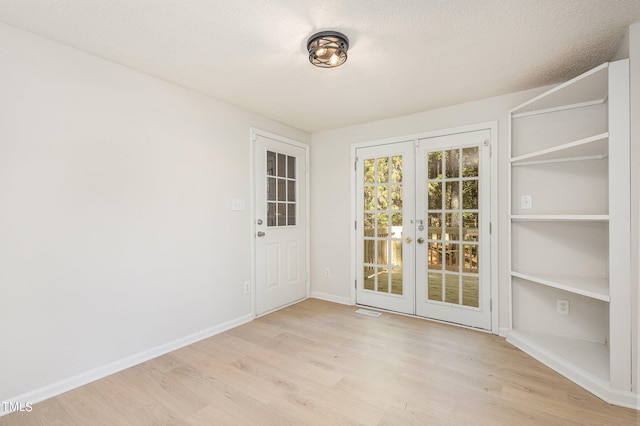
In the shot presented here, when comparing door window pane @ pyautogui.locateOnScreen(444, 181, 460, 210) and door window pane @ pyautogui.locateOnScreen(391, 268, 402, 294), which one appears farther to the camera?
door window pane @ pyautogui.locateOnScreen(391, 268, 402, 294)

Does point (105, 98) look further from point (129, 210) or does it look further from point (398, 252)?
point (398, 252)

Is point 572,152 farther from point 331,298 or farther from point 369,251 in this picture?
point 331,298

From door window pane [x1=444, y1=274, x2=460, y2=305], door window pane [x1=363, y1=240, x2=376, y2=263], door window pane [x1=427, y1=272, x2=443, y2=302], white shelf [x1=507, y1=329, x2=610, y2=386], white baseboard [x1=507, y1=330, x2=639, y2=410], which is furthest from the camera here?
door window pane [x1=363, y1=240, x2=376, y2=263]

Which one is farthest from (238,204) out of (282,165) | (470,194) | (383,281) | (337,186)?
(470,194)

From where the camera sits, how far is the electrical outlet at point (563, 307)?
262cm

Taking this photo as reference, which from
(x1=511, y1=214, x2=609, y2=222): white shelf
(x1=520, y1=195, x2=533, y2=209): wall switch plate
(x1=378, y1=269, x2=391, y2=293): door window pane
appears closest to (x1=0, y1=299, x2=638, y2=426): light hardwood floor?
(x1=378, y1=269, x2=391, y2=293): door window pane

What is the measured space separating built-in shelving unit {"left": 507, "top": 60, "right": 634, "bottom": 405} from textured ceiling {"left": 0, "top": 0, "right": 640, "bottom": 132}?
318 mm

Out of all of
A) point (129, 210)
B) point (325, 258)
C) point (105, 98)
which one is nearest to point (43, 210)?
point (129, 210)

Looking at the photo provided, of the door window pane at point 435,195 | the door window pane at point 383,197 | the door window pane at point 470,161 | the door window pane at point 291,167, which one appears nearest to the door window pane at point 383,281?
the door window pane at point 383,197

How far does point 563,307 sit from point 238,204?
3.23 meters

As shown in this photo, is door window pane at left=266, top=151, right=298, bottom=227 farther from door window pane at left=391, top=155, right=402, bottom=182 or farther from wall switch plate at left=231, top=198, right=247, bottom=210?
door window pane at left=391, top=155, right=402, bottom=182

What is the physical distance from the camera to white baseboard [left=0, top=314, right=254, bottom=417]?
1858mm

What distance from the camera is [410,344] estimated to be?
273cm

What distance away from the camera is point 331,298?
408 centimetres
